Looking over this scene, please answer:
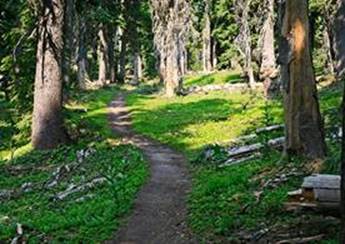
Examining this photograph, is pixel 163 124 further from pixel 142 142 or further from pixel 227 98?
pixel 227 98

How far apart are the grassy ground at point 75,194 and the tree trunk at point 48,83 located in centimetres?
69

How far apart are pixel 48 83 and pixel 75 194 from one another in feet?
24.9

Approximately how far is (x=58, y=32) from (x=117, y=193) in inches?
366

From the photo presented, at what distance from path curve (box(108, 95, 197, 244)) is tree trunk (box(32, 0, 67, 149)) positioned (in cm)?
299

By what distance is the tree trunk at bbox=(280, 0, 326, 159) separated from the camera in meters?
12.8

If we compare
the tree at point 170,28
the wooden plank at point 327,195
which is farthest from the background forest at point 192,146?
the tree at point 170,28

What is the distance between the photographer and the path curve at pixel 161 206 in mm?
10320

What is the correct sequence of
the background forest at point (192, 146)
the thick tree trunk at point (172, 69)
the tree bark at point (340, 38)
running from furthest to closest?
1. the thick tree trunk at point (172, 69)
2. the tree bark at point (340, 38)
3. the background forest at point (192, 146)

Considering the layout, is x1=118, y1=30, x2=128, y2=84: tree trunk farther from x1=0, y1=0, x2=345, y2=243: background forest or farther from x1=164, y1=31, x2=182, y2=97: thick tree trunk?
x1=0, y1=0, x2=345, y2=243: background forest

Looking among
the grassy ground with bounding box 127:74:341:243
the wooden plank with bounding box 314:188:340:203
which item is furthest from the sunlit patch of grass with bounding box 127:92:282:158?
the wooden plank with bounding box 314:188:340:203

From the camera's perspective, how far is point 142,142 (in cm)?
2134

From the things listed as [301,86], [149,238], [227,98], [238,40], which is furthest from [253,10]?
[149,238]

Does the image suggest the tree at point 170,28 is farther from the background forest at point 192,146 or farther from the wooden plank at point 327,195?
the wooden plank at point 327,195

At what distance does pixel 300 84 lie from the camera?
42.3 ft
